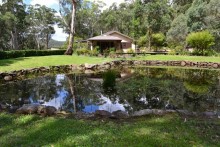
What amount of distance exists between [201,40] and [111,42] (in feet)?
51.5

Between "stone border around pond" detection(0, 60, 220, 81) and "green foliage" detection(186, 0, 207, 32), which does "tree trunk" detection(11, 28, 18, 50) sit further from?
"green foliage" detection(186, 0, 207, 32)

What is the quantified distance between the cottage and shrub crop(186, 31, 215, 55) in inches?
514

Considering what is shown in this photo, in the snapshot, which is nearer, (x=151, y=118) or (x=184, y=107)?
A: (x=151, y=118)

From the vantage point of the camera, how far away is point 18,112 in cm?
718

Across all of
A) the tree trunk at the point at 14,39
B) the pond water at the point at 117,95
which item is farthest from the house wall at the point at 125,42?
the pond water at the point at 117,95

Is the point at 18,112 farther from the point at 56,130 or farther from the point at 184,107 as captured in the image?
the point at 184,107

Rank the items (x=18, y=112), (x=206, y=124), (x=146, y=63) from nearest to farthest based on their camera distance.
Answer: (x=206, y=124) < (x=18, y=112) < (x=146, y=63)

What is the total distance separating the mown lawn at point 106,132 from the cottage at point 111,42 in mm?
31951

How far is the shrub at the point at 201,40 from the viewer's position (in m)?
29.3

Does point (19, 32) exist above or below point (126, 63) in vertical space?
above

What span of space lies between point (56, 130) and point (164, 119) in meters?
2.89

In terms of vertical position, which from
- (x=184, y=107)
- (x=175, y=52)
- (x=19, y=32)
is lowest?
(x=184, y=107)

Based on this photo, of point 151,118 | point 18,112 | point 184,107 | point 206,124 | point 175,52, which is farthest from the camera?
point 175,52

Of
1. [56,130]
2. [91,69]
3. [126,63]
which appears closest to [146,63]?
[126,63]
